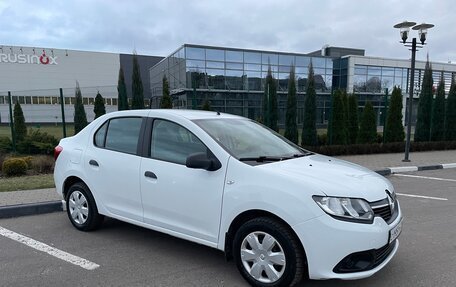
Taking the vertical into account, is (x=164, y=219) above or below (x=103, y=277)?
above

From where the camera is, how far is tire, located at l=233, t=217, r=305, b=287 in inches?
119

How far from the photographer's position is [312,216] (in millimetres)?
2906

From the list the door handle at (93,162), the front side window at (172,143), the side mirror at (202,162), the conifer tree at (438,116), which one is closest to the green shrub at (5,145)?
the door handle at (93,162)

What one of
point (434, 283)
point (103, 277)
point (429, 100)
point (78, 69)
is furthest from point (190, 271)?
point (78, 69)

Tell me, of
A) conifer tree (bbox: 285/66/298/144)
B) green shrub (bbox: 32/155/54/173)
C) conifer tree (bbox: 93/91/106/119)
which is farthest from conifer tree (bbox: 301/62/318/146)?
green shrub (bbox: 32/155/54/173)

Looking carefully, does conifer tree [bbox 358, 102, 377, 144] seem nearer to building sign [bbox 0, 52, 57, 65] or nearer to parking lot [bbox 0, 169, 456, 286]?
parking lot [bbox 0, 169, 456, 286]

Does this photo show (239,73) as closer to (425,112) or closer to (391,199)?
(425,112)

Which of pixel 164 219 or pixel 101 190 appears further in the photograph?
pixel 101 190

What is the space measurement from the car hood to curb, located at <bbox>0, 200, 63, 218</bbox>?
4275 mm

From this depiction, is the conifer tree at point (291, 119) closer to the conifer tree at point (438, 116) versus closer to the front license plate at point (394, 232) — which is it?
the conifer tree at point (438, 116)

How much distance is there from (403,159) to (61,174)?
11.2 metres

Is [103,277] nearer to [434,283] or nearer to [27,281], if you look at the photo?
[27,281]

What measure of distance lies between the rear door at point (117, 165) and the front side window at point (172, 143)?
0.24 meters

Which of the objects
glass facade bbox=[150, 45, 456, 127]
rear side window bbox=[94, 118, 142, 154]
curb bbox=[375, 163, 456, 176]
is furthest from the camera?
glass facade bbox=[150, 45, 456, 127]
